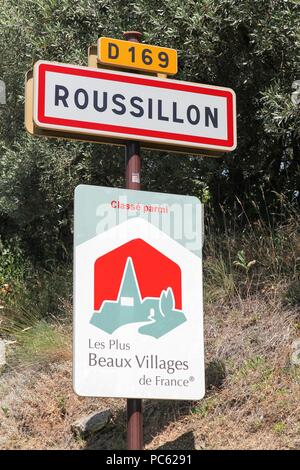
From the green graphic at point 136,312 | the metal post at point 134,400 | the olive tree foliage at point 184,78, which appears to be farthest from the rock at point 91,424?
the olive tree foliage at point 184,78

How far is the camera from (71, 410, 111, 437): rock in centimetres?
680

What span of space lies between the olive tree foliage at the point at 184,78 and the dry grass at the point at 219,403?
6.66 ft

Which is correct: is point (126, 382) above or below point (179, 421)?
above

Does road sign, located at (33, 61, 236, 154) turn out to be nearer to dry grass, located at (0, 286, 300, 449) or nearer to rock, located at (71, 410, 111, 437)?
dry grass, located at (0, 286, 300, 449)

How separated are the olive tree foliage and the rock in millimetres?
3257

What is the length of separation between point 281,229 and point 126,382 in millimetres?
3778

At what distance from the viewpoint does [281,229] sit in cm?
862

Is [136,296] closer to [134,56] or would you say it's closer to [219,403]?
[219,403]

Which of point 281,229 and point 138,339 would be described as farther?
point 281,229

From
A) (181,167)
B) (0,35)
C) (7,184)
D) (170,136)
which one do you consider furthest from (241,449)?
(0,35)

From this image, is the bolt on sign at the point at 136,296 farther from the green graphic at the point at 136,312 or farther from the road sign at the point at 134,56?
the road sign at the point at 134,56

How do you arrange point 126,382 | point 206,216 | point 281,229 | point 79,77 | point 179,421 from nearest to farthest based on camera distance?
point 126,382, point 79,77, point 179,421, point 281,229, point 206,216

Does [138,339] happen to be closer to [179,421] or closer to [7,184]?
[179,421]

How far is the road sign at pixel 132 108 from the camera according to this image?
5.72m
